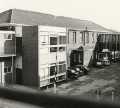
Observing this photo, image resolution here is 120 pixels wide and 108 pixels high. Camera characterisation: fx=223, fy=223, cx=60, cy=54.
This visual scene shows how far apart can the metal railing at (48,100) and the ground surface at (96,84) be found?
18.5 metres

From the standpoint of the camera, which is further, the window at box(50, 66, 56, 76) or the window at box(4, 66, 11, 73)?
the window at box(50, 66, 56, 76)

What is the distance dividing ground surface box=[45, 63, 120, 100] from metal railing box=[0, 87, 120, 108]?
60.8ft

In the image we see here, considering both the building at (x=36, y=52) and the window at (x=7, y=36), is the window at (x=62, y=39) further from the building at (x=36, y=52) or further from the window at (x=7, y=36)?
the window at (x=7, y=36)

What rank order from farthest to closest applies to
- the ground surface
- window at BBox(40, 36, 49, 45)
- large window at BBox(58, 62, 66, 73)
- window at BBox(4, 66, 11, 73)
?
large window at BBox(58, 62, 66, 73) < window at BBox(40, 36, 49, 45) < window at BBox(4, 66, 11, 73) < the ground surface

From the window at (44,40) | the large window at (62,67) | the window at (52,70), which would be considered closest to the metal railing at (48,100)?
the window at (44,40)

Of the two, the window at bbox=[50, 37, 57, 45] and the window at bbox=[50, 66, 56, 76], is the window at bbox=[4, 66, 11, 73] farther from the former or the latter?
the window at bbox=[50, 37, 57, 45]

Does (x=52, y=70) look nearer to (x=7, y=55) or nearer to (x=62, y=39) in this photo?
(x=62, y=39)

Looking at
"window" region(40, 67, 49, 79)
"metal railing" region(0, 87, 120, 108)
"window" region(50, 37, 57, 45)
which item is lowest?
"window" region(40, 67, 49, 79)

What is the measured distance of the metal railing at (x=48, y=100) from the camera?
0.74 m

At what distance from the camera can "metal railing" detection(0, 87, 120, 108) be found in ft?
2.41

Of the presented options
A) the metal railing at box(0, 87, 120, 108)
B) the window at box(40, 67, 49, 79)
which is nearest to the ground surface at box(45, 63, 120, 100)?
the window at box(40, 67, 49, 79)

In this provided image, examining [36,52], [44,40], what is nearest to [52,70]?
[36,52]

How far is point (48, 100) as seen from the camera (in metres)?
0.83

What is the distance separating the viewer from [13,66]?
76.8 ft
